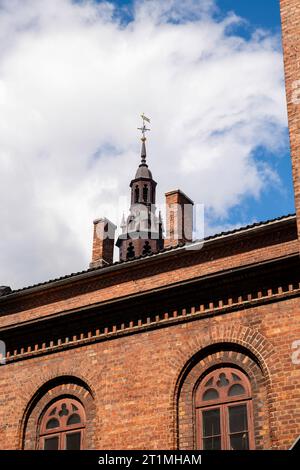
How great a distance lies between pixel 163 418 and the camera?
1563cm

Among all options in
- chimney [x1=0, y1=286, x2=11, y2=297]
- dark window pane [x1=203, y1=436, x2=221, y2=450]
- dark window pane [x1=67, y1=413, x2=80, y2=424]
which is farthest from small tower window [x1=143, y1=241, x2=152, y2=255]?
dark window pane [x1=203, y1=436, x2=221, y2=450]

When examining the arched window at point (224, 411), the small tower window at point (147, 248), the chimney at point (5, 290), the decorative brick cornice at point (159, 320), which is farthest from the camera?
the small tower window at point (147, 248)

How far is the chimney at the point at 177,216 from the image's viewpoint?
25000 millimetres

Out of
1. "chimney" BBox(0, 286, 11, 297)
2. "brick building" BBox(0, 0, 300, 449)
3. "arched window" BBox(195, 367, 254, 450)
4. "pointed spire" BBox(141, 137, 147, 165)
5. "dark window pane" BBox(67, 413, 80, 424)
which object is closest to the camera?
"arched window" BBox(195, 367, 254, 450)

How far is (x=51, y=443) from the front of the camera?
17219 millimetres

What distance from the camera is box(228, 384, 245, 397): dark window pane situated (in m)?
15.3

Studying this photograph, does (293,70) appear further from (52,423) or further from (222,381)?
(52,423)

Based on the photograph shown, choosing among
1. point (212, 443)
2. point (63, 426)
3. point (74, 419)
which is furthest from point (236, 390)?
point (63, 426)

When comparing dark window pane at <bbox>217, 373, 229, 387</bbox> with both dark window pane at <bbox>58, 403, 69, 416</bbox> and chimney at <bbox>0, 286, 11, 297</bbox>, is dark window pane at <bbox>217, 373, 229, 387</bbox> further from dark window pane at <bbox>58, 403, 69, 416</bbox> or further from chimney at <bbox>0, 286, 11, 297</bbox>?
chimney at <bbox>0, 286, 11, 297</bbox>

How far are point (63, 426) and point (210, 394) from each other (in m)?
3.66

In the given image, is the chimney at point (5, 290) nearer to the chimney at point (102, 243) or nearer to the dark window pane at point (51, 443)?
the dark window pane at point (51, 443)

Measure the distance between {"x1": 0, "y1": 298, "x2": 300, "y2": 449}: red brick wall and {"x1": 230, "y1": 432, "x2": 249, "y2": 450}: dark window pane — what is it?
1.05ft

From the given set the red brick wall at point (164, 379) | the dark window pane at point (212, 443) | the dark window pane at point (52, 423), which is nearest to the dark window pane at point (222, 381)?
the red brick wall at point (164, 379)

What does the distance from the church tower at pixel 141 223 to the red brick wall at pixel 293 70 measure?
888 inches
